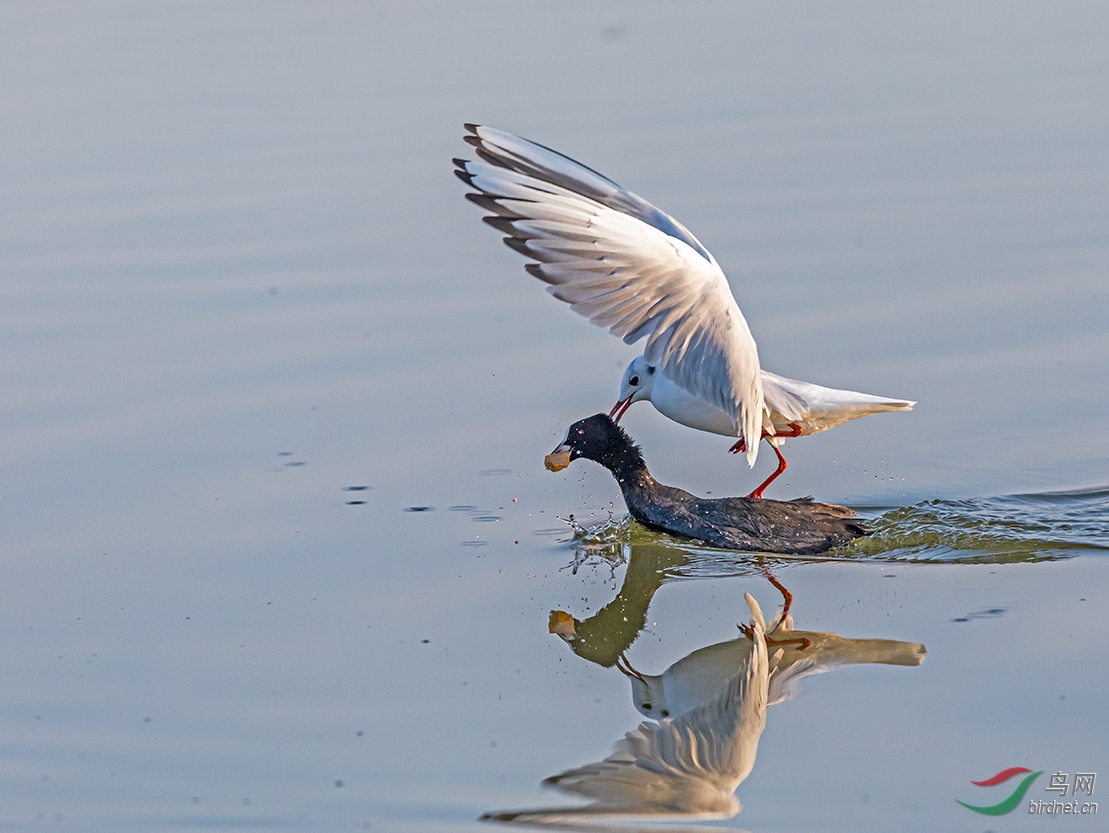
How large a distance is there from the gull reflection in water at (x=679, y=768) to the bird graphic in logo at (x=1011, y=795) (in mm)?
755

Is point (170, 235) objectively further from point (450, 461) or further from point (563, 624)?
point (563, 624)

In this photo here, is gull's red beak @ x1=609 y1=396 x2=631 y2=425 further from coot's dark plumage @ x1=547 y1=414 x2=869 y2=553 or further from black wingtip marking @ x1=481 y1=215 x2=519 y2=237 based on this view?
black wingtip marking @ x1=481 y1=215 x2=519 y2=237

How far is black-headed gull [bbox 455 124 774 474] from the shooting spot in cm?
609

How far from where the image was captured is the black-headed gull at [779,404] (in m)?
7.23

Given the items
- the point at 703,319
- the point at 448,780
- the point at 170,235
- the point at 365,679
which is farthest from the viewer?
the point at 170,235

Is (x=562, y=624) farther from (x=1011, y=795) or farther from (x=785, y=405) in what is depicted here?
(x=1011, y=795)

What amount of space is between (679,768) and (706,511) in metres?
2.39

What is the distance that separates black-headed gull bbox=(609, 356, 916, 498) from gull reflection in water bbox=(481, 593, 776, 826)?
1685 mm

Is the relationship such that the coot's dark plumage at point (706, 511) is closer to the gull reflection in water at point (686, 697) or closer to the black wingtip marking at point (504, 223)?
the gull reflection in water at point (686, 697)

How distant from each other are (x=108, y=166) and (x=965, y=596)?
868 cm

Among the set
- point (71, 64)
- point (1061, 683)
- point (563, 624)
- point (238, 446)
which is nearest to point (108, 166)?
point (71, 64)

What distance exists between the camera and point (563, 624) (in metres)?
6.58

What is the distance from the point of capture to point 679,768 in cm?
523

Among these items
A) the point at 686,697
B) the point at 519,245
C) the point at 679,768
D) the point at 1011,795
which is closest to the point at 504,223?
the point at 519,245
